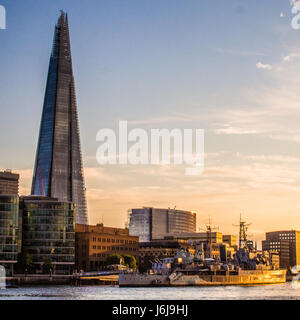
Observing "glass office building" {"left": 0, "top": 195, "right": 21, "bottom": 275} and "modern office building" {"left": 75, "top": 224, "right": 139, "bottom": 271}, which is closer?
"glass office building" {"left": 0, "top": 195, "right": 21, "bottom": 275}

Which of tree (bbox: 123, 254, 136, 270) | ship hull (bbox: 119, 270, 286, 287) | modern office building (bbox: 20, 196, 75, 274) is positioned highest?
modern office building (bbox: 20, 196, 75, 274)

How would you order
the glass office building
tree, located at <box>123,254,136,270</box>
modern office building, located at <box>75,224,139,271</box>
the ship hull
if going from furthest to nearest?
tree, located at <box>123,254,136,270</box>, modern office building, located at <box>75,224,139,271</box>, the glass office building, the ship hull

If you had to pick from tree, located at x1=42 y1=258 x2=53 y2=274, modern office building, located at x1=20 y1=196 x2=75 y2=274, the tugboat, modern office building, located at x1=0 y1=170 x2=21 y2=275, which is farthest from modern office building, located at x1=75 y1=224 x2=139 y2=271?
the tugboat

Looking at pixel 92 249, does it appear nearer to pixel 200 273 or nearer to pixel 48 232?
pixel 48 232

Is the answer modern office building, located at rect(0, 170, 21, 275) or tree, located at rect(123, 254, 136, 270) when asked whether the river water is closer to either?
modern office building, located at rect(0, 170, 21, 275)

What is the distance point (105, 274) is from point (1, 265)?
77.3 feet

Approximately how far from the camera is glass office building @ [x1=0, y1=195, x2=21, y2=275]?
144500mm

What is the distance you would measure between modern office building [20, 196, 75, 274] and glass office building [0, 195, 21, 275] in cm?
828

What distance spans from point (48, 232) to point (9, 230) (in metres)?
12.5

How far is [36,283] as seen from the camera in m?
142

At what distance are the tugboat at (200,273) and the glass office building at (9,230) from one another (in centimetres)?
3649
